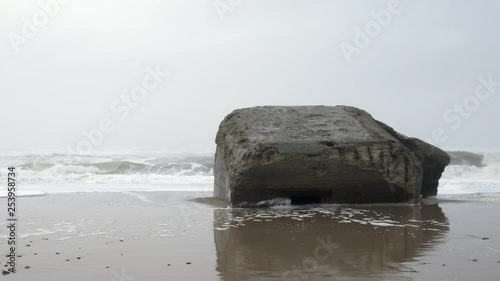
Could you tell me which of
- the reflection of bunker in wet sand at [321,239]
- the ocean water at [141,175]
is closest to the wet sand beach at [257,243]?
the reflection of bunker in wet sand at [321,239]

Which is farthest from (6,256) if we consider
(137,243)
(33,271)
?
(137,243)

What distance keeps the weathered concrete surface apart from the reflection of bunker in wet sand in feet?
1.60

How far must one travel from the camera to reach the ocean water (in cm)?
1328

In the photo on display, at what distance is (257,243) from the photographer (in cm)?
532

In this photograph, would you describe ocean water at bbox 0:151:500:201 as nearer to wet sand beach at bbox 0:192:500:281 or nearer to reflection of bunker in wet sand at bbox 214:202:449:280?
wet sand beach at bbox 0:192:500:281

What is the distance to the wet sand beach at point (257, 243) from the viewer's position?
4.05m

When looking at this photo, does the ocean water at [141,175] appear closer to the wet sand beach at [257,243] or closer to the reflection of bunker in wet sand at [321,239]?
the wet sand beach at [257,243]

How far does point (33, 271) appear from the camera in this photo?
13.5 feet

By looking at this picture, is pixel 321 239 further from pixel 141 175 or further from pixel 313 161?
pixel 141 175

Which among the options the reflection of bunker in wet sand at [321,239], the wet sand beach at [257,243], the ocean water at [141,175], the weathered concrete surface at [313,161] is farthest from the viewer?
the ocean water at [141,175]

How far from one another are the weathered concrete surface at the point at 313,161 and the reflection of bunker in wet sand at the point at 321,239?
19.3 inches

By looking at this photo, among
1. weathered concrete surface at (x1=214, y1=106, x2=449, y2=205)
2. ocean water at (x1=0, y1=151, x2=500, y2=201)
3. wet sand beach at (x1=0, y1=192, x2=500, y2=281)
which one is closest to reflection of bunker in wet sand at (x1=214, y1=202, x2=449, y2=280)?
wet sand beach at (x1=0, y1=192, x2=500, y2=281)

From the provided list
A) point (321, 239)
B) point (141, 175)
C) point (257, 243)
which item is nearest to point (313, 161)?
point (321, 239)

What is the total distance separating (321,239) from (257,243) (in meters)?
0.68
